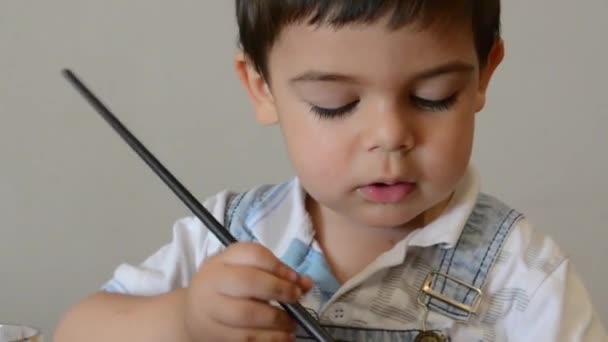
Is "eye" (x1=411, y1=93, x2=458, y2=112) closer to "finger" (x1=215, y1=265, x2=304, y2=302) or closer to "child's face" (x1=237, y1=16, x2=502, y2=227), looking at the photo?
"child's face" (x1=237, y1=16, x2=502, y2=227)

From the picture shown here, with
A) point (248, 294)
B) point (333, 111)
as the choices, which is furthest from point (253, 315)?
point (333, 111)

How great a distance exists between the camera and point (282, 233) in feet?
1.97

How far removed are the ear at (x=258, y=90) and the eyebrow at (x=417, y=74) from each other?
0.21 feet

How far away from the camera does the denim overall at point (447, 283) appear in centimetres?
54

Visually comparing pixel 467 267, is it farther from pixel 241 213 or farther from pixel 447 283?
pixel 241 213

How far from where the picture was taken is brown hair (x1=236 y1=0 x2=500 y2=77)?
473mm

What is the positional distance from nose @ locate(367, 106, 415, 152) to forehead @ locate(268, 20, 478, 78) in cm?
2

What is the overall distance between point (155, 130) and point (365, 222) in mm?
376

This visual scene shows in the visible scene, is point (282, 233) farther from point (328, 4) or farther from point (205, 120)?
point (205, 120)

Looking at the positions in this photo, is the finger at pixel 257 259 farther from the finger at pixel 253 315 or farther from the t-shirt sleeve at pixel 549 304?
the t-shirt sleeve at pixel 549 304

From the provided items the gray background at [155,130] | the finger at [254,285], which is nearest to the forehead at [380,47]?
the finger at [254,285]

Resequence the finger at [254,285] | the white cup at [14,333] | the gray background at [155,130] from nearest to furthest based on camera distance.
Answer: the finger at [254,285]
the white cup at [14,333]
the gray background at [155,130]

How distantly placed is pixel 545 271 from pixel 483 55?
12 cm

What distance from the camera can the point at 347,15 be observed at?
1.57 ft
